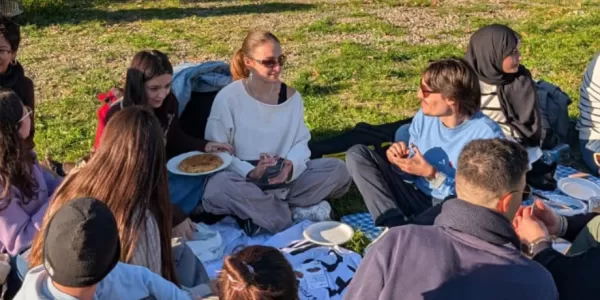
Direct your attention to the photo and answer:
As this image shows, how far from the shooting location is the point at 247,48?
5047 millimetres

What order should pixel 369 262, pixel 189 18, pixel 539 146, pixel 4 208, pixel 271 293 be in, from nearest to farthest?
pixel 271 293, pixel 369 262, pixel 4 208, pixel 539 146, pixel 189 18

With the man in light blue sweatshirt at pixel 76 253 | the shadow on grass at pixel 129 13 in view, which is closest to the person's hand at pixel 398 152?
the man in light blue sweatshirt at pixel 76 253

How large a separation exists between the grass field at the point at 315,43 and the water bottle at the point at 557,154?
1.04 metres

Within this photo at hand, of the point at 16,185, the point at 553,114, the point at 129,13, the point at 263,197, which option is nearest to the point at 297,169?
the point at 263,197

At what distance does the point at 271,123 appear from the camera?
515 cm

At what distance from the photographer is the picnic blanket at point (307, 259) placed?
429 centimetres

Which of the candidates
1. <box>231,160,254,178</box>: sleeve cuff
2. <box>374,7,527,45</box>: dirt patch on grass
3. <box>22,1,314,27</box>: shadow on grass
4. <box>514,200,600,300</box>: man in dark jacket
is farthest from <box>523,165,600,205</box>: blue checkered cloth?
<box>22,1,314,27</box>: shadow on grass

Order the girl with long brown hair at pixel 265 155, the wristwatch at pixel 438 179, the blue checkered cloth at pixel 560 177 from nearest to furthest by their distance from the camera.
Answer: the wristwatch at pixel 438 179 → the girl with long brown hair at pixel 265 155 → the blue checkered cloth at pixel 560 177

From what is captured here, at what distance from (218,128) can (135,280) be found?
2.35m

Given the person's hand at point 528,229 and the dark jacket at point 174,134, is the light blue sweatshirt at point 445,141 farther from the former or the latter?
the dark jacket at point 174,134

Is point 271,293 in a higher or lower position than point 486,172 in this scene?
lower

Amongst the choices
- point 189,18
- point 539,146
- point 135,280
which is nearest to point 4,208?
point 135,280

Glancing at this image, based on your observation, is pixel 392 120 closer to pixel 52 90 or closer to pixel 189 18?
pixel 52 90

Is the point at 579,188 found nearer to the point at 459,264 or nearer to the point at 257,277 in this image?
the point at 459,264
